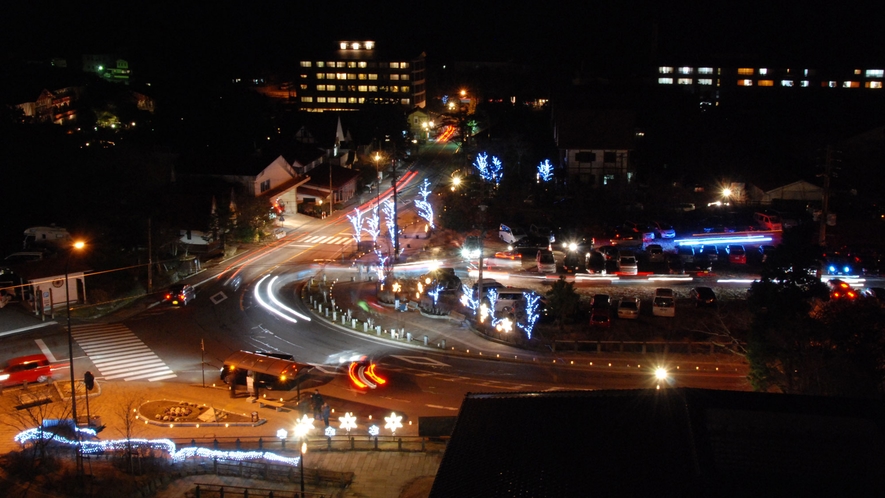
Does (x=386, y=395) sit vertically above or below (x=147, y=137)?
below

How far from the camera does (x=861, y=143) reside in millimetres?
42125

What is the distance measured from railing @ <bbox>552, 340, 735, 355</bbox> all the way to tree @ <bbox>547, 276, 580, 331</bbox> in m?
1.31

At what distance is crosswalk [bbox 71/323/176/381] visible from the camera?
733 inches

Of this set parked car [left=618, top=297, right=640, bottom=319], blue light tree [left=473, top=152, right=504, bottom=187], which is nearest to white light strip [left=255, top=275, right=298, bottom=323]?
parked car [left=618, top=297, right=640, bottom=319]

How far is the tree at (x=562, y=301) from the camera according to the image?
2106 centimetres

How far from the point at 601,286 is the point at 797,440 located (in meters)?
15.0

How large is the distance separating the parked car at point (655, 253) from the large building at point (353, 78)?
44341 millimetres

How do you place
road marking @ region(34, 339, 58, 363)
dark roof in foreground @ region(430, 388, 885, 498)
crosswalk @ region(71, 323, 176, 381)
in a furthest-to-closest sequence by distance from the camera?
road marking @ region(34, 339, 58, 363)
crosswalk @ region(71, 323, 176, 381)
dark roof in foreground @ region(430, 388, 885, 498)

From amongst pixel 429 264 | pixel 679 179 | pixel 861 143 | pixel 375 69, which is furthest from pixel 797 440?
pixel 375 69

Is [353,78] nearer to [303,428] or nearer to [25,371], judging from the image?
[25,371]

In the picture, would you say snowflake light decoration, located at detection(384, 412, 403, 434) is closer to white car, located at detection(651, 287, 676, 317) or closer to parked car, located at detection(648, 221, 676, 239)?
white car, located at detection(651, 287, 676, 317)

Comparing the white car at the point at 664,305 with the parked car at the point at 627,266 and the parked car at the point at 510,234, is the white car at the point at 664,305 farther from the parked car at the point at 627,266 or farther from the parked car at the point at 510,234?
the parked car at the point at 510,234

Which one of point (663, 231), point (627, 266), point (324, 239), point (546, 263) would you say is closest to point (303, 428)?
point (546, 263)

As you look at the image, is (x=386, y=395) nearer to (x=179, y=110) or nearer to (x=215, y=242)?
(x=215, y=242)
